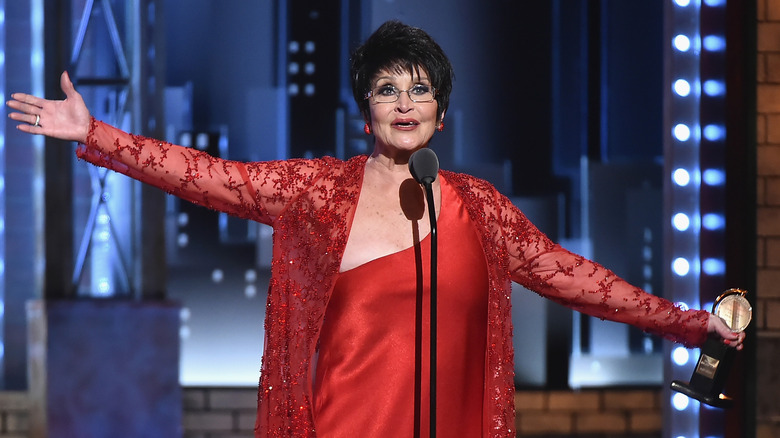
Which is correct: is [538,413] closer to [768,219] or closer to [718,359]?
[768,219]

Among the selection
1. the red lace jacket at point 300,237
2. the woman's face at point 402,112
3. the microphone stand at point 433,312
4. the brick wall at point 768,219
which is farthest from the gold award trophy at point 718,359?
the brick wall at point 768,219

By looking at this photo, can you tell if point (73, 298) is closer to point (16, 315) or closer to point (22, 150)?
point (16, 315)

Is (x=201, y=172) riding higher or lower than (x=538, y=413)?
higher

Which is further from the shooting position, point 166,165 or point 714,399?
point 714,399

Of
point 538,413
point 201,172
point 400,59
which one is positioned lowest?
point 538,413

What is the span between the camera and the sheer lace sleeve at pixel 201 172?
1676 mm

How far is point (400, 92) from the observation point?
1.77 metres

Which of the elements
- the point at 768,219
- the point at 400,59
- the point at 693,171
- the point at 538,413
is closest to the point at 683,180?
the point at 693,171

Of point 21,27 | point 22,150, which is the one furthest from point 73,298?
point 21,27

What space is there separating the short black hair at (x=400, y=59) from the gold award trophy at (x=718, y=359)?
0.78 metres

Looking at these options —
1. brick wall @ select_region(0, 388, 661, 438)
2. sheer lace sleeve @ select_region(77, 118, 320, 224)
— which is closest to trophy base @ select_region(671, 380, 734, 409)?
sheer lace sleeve @ select_region(77, 118, 320, 224)

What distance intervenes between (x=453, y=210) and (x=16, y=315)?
2928 millimetres

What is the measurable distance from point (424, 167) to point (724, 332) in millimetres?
854

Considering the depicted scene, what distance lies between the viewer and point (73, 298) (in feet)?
12.1
